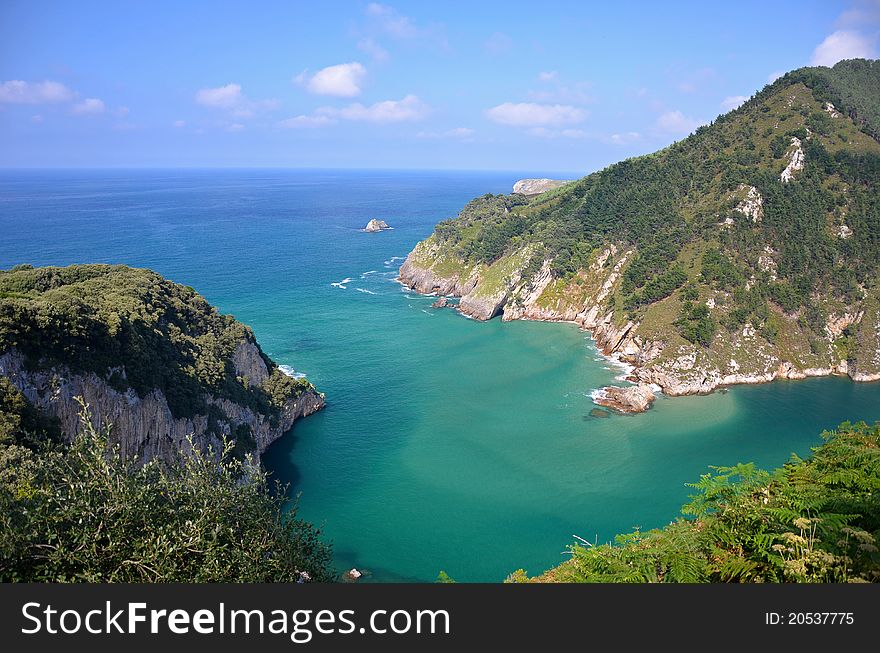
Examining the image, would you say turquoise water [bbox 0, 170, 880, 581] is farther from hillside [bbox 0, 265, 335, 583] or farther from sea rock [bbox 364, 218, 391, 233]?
sea rock [bbox 364, 218, 391, 233]

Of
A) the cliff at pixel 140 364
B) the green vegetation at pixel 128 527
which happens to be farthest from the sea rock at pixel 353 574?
the green vegetation at pixel 128 527

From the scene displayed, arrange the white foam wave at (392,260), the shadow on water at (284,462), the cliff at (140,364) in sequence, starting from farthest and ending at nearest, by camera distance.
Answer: the white foam wave at (392,260)
the shadow on water at (284,462)
the cliff at (140,364)

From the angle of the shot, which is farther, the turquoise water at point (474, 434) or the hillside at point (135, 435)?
the turquoise water at point (474, 434)

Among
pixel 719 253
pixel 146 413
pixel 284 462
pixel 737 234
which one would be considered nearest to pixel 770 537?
pixel 146 413

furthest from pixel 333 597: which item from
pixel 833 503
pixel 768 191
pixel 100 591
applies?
pixel 768 191

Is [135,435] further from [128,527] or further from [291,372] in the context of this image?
[291,372]

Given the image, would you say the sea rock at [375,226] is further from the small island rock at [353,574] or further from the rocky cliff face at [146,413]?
the small island rock at [353,574]
